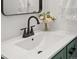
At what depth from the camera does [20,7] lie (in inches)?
54.1

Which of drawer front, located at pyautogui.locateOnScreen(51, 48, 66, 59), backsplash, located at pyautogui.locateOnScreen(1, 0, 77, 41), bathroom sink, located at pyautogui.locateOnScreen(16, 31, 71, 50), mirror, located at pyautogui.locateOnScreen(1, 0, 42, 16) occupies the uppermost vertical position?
mirror, located at pyautogui.locateOnScreen(1, 0, 42, 16)

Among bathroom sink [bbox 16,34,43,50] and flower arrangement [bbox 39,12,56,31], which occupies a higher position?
flower arrangement [bbox 39,12,56,31]

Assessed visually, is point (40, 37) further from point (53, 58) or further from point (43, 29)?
point (53, 58)

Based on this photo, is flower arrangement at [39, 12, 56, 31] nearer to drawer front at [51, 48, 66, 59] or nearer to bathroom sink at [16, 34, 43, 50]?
bathroom sink at [16, 34, 43, 50]

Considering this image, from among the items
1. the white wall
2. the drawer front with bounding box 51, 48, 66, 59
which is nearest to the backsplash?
the white wall

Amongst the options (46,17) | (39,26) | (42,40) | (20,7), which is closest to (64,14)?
(46,17)

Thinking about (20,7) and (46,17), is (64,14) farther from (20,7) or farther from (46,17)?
(20,7)

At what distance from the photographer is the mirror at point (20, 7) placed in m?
1.18

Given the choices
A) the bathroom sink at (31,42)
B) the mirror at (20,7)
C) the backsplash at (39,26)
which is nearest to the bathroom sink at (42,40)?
the bathroom sink at (31,42)

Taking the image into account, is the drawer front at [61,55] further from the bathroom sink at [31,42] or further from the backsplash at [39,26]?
the backsplash at [39,26]

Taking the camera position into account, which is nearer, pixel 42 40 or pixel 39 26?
pixel 42 40

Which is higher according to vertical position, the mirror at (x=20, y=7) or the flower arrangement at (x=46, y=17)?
the mirror at (x=20, y=7)

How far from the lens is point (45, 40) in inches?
59.4

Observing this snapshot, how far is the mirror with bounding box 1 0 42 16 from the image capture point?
3.89 feet
